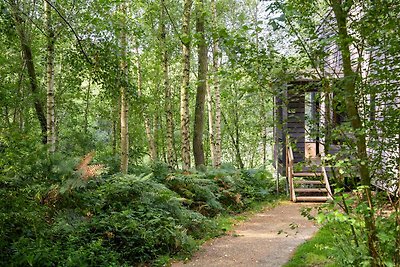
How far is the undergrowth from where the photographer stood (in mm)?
5117

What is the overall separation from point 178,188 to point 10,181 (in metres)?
4.62

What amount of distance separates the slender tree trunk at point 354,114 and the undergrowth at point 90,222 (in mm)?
3667

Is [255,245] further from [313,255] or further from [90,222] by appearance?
[90,222]

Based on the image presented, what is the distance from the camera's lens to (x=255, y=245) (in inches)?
279

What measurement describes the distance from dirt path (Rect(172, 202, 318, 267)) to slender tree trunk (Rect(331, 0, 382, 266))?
1523 millimetres

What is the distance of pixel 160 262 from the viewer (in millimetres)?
6035

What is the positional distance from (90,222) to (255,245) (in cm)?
316

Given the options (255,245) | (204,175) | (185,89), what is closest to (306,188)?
(204,175)

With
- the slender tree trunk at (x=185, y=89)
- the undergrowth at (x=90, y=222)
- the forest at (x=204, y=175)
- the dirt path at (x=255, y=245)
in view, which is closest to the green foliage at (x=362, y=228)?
the forest at (x=204, y=175)

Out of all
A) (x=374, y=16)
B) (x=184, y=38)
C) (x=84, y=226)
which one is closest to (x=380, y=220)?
(x=374, y=16)

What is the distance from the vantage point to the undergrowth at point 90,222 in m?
5.12

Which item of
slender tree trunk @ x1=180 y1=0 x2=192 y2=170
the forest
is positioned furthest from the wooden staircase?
slender tree trunk @ x1=180 y1=0 x2=192 y2=170

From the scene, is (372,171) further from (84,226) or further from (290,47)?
(84,226)

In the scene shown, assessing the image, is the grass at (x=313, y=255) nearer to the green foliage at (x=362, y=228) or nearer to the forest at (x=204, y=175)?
the forest at (x=204, y=175)
